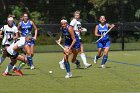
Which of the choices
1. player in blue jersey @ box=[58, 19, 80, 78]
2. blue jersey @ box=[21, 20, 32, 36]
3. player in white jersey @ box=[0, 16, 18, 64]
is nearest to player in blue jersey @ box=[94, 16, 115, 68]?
blue jersey @ box=[21, 20, 32, 36]

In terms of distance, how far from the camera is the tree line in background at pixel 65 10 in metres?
35.0

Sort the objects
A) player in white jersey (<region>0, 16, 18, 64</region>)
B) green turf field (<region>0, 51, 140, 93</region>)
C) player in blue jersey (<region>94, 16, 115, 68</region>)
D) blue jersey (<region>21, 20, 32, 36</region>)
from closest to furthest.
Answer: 1. green turf field (<region>0, 51, 140, 93</region>)
2. player in white jersey (<region>0, 16, 18, 64</region>)
3. blue jersey (<region>21, 20, 32, 36</region>)
4. player in blue jersey (<region>94, 16, 115, 68</region>)

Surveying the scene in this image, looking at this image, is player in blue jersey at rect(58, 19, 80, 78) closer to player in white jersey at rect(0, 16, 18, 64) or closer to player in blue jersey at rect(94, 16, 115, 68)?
player in white jersey at rect(0, 16, 18, 64)

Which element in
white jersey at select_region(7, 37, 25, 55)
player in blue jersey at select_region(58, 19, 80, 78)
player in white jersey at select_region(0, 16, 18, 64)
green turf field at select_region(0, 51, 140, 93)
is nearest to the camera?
green turf field at select_region(0, 51, 140, 93)

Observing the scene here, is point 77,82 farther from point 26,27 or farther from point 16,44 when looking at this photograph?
point 26,27

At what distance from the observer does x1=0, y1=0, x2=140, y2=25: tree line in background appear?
3500cm

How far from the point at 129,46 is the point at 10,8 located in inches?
328

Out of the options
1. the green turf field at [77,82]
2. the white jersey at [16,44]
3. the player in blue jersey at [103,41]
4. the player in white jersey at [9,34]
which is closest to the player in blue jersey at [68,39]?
the green turf field at [77,82]

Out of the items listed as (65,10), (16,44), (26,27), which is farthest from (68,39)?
(65,10)

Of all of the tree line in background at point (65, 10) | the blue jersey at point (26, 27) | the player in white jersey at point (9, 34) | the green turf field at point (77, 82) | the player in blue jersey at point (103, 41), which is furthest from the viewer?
the tree line in background at point (65, 10)

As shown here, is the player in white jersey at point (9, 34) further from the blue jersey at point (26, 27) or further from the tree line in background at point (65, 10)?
the tree line in background at point (65, 10)

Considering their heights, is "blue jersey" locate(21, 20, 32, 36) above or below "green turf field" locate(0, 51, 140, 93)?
above

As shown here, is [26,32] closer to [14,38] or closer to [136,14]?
[14,38]

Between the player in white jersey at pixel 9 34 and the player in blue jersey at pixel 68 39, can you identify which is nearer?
the player in blue jersey at pixel 68 39
